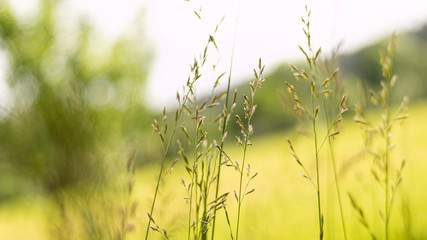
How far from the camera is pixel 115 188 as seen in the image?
1.49m

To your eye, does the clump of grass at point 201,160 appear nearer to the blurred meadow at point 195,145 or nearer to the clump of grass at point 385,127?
the blurred meadow at point 195,145

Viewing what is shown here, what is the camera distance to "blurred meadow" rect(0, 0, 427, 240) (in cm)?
110

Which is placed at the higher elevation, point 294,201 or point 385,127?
point 294,201

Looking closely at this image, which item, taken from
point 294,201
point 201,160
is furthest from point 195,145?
point 294,201

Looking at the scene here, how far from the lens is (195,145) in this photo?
38.1 inches

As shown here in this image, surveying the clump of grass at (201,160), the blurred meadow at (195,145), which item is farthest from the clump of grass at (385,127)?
the clump of grass at (201,160)

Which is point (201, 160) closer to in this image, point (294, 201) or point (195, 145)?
point (195, 145)

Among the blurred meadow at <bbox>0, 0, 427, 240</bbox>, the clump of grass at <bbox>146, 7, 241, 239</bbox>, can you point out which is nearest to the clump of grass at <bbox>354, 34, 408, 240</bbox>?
the blurred meadow at <bbox>0, 0, 427, 240</bbox>

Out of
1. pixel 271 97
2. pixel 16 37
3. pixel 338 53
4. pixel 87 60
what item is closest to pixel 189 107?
pixel 338 53

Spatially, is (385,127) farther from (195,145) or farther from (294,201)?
(294,201)

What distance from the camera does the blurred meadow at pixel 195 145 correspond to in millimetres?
1098

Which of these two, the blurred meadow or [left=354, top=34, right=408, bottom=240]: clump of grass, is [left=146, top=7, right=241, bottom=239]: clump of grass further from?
[left=354, top=34, right=408, bottom=240]: clump of grass

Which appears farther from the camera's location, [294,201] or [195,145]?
[294,201]

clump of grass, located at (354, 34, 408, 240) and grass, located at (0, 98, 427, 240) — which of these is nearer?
clump of grass, located at (354, 34, 408, 240)
